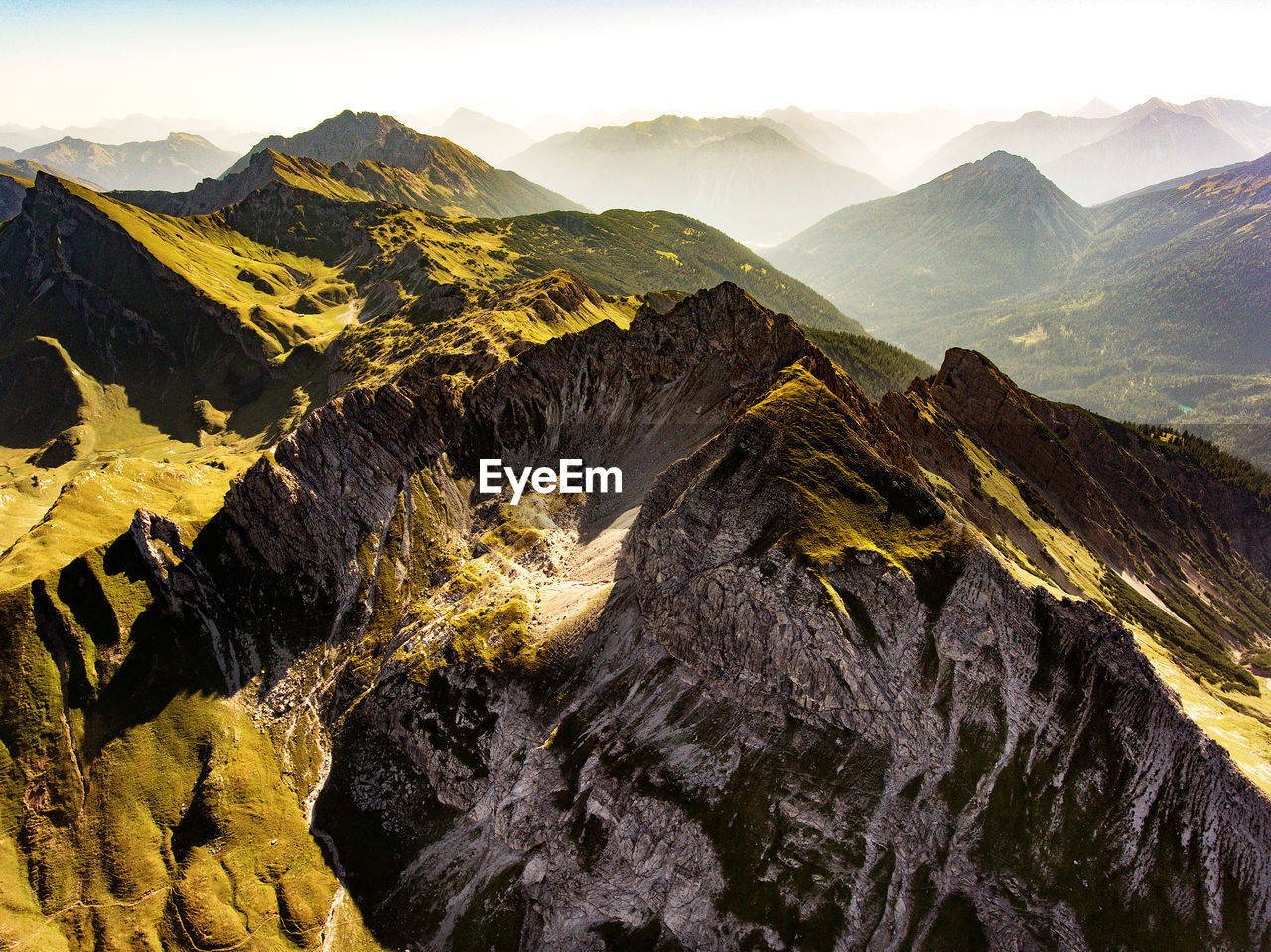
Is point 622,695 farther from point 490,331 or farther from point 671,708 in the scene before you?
point 490,331

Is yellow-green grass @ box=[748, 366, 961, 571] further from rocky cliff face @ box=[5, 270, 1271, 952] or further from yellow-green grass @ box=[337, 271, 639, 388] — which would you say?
yellow-green grass @ box=[337, 271, 639, 388]

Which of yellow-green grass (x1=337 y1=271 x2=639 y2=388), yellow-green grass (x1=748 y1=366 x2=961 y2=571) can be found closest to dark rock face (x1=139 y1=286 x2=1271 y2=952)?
yellow-green grass (x1=748 y1=366 x2=961 y2=571)

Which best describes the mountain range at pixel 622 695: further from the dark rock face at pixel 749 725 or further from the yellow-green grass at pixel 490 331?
the yellow-green grass at pixel 490 331

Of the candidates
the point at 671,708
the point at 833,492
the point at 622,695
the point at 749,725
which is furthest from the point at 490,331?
the point at 749,725

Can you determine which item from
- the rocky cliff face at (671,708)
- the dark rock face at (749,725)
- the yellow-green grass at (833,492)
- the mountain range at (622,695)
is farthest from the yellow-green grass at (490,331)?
the yellow-green grass at (833,492)

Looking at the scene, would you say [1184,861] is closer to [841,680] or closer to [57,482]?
[841,680]

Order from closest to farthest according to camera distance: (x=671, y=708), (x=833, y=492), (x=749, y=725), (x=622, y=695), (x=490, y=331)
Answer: (x=749, y=725) → (x=833, y=492) → (x=671, y=708) → (x=622, y=695) → (x=490, y=331)
